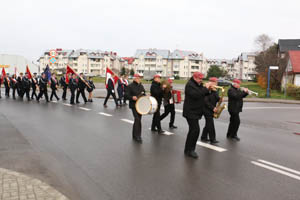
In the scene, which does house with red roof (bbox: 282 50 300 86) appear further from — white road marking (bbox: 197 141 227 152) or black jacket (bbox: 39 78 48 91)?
white road marking (bbox: 197 141 227 152)

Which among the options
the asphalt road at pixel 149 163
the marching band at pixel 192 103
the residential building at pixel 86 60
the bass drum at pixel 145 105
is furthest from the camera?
the residential building at pixel 86 60

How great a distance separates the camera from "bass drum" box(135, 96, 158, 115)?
24.4ft

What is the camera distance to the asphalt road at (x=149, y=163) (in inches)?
169

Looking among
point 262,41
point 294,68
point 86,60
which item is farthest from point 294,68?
point 86,60

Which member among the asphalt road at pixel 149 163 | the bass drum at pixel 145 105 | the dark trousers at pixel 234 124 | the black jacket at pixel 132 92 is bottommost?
the asphalt road at pixel 149 163

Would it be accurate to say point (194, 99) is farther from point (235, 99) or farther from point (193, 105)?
point (235, 99)

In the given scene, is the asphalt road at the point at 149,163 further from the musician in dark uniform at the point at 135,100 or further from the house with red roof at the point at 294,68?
the house with red roof at the point at 294,68

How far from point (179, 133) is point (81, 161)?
372cm

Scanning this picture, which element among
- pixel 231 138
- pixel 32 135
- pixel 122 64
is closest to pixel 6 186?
pixel 32 135

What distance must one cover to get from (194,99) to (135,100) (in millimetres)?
2030

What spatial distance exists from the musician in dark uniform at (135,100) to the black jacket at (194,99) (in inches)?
70.0

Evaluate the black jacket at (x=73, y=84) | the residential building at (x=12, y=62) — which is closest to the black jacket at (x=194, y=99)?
the black jacket at (x=73, y=84)

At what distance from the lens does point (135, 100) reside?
24.9ft

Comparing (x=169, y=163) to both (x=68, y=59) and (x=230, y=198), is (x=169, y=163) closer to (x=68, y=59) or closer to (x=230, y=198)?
(x=230, y=198)
